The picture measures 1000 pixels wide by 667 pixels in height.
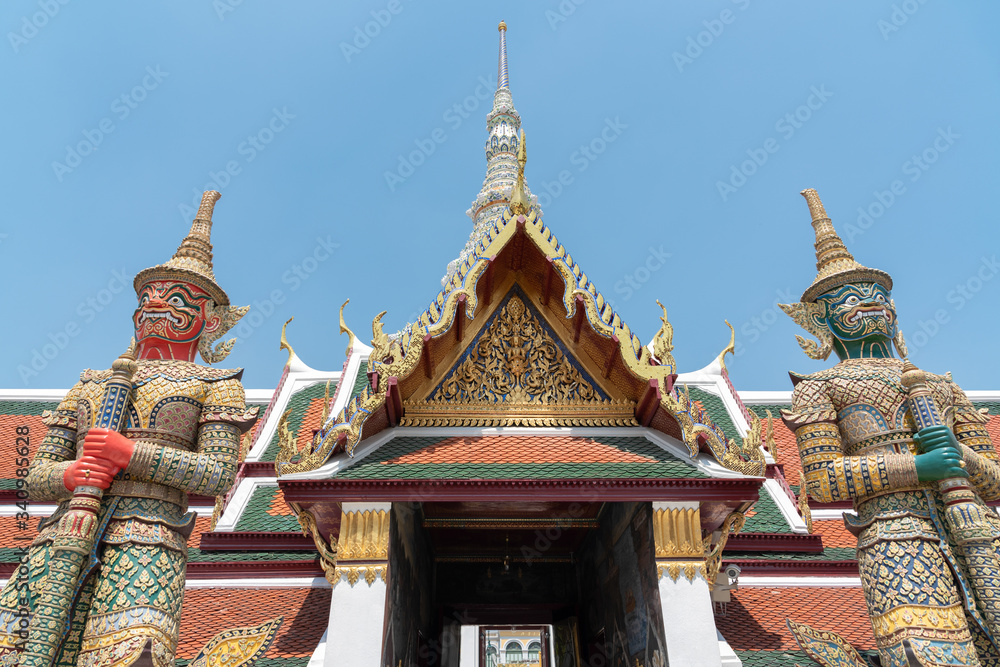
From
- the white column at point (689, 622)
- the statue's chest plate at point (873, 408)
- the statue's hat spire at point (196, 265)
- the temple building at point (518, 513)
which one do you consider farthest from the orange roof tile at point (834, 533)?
the statue's hat spire at point (196, 265)

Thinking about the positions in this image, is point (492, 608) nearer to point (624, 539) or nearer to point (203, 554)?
point (624, 539)

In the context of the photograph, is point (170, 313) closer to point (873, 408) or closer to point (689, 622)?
point (689, 622)

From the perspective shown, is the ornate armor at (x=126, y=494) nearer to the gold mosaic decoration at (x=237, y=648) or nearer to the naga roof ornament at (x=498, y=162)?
the gold mosaic decoration at (x=237, y=648)

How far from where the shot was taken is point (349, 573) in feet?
18.8

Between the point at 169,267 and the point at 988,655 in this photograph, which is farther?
the point at 169,267

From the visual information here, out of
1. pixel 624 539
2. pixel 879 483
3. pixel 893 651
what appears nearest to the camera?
pixel 893 651

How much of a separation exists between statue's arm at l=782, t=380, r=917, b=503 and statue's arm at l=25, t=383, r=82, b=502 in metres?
6.02

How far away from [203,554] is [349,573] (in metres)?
3.13

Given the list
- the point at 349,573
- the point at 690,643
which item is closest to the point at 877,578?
the point at 690,643

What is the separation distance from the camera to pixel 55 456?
571 centimetres

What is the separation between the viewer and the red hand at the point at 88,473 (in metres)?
5.24

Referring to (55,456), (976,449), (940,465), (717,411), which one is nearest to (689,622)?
(940,465)

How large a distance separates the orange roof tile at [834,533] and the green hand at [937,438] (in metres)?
3.07

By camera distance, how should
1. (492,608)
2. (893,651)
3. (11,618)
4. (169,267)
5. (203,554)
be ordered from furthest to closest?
(492,608)
(203,554)
(169,267)
(893,651)
(11,618)
